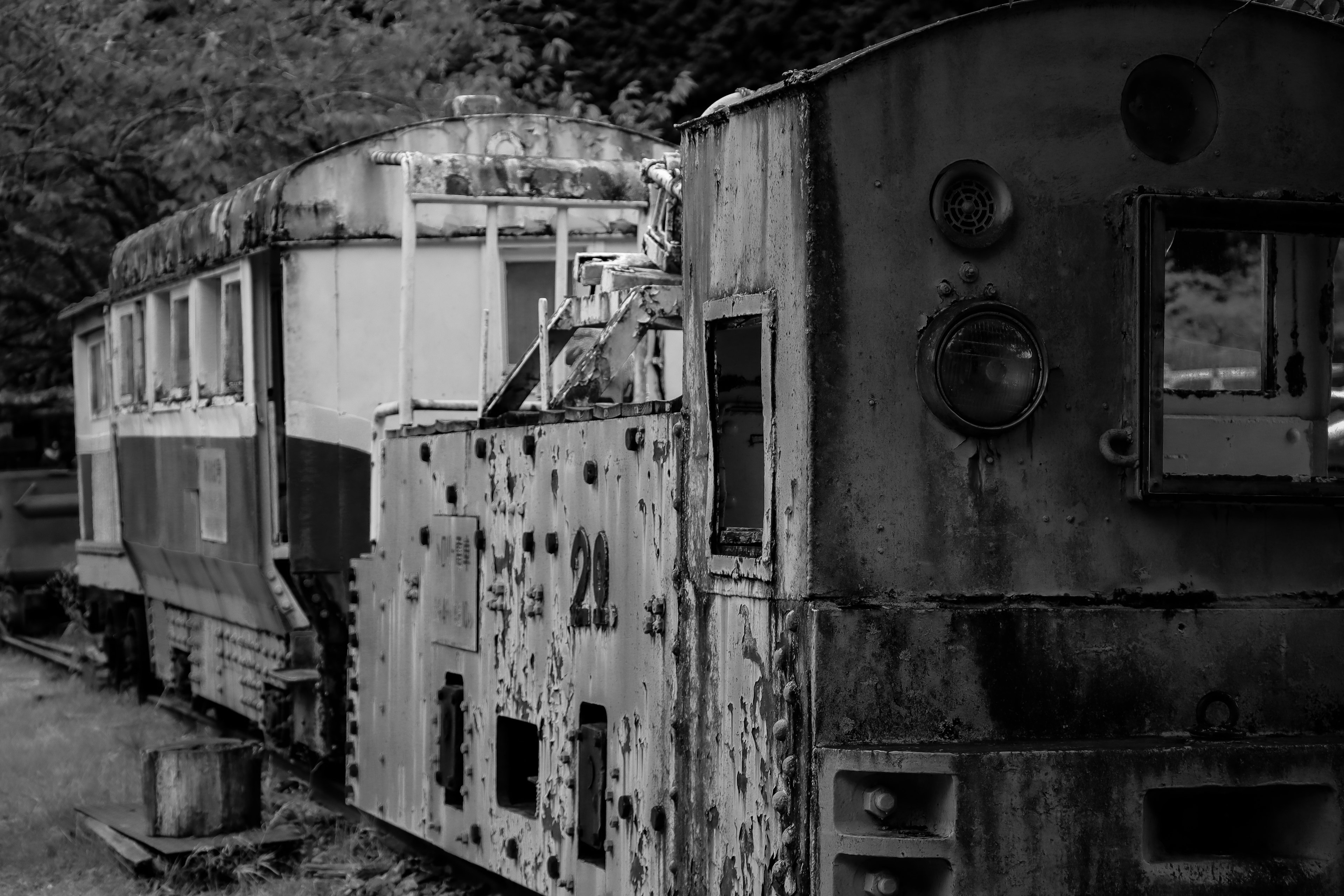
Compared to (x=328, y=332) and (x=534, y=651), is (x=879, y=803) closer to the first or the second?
(x=534, y=651)

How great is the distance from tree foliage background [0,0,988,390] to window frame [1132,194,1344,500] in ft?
41.4

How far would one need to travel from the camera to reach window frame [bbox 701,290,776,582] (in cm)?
459

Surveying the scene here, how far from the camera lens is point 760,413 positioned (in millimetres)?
5582

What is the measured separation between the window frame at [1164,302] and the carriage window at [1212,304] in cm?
15

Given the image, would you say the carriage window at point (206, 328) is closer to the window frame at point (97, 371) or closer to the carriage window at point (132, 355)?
the carriage window at point (132, 355)

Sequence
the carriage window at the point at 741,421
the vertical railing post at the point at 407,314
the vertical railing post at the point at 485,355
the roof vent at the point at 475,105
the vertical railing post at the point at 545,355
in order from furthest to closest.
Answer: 1. the roof vent at the point at 475,105
2. the vertical railing post at the point at 407,314
3. the vertical railing post at the point at 485,355
4. the vertical railing post at the point at 545,355
5. the carriage window at the point at 741,421

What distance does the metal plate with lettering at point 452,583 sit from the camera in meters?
7.02

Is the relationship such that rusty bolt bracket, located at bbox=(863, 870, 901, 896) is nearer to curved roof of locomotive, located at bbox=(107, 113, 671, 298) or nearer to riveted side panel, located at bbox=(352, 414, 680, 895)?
riveted side panel, located at bbox=(352, 414, 680, 895)

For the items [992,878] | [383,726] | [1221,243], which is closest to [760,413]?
[1221,243]

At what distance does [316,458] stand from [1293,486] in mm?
6716

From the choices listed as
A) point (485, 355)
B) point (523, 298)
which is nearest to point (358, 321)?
point (523, 298)

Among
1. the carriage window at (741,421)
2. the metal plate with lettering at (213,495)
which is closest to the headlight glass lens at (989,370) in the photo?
the carriage window at (741,421)

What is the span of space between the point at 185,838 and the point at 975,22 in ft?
18.3

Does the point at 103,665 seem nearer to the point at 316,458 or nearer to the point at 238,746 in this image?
the point at 316,458
